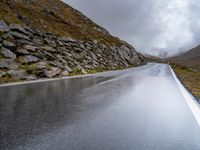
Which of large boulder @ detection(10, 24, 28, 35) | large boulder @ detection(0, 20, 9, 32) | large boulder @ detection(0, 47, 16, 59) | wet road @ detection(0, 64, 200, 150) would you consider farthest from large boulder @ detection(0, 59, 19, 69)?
wet road @ detection(0, 64, 200, 150)

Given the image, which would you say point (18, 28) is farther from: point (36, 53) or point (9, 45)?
point (9, 45)

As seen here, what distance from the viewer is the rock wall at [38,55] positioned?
24.4 meters

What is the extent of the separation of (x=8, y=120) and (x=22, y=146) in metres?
2.29

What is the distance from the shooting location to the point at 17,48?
2902cm

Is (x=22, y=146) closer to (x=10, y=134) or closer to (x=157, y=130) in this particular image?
(x=10, y=134)

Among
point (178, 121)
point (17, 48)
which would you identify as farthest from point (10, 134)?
point (17, 48)

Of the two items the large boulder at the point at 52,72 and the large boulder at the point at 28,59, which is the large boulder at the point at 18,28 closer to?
the large boulder at the point at 28,59

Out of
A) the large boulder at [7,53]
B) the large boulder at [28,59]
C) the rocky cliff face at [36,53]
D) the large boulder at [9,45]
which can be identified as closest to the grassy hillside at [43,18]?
the rocky cliff face at [36,53]

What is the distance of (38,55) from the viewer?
3027 cm

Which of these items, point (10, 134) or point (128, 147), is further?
point (10, 134)

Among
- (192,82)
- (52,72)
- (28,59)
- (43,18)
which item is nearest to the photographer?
(192,82)

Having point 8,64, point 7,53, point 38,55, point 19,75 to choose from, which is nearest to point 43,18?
point 38,55

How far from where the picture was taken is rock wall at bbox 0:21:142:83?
80.1ft

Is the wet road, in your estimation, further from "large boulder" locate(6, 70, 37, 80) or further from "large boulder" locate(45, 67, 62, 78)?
"large boulder" locate(45, 67, 62, 78)
